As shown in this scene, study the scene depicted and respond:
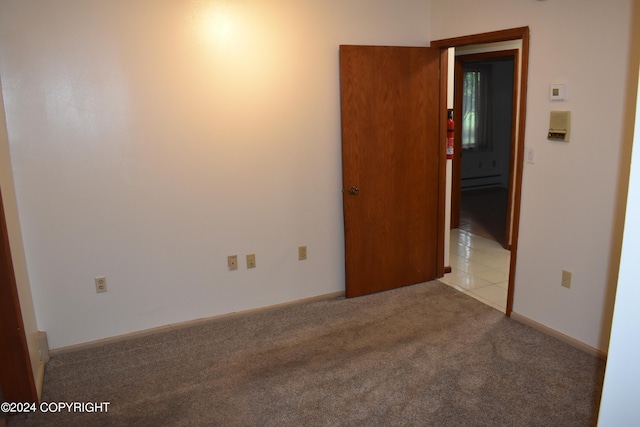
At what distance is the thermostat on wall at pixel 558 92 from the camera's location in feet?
9.14

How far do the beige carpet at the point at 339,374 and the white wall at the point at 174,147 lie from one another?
1.17ft

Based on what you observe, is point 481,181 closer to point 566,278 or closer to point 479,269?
point 479,269

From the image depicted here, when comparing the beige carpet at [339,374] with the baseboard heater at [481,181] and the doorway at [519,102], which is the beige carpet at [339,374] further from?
the baseboard heater at [481,181]

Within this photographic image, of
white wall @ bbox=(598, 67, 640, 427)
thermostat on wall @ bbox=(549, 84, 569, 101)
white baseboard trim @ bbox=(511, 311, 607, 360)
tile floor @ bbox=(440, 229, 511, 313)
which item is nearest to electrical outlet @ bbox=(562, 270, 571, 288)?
white baseboard trim @ bbox=(511, 311, 607, 360)

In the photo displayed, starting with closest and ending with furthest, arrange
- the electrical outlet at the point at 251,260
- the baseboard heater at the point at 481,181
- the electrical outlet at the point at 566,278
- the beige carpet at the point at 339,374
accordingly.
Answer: the beige carpet at the point at 339,374 → the electrical outlet at the point at 566,278 → the electrical outlet at the point at 251,260 → the baseboard heater at the point at 481,181

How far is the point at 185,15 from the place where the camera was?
2.98 meters

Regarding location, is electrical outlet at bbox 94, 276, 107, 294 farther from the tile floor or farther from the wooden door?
the tile floor

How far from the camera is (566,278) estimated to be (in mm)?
2945

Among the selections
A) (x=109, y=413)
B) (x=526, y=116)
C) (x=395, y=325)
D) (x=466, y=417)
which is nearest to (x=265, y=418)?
(x=109, y=413)

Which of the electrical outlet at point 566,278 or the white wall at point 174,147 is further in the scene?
the electrical outlet at point 566,278

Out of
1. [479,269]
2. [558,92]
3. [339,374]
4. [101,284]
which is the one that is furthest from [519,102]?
[101,284]

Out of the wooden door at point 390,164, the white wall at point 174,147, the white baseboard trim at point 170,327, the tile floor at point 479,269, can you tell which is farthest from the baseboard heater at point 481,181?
the white baseboard trim at point 170,327

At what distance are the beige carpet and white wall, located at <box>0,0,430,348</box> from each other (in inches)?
14.0

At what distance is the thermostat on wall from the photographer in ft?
9.14
